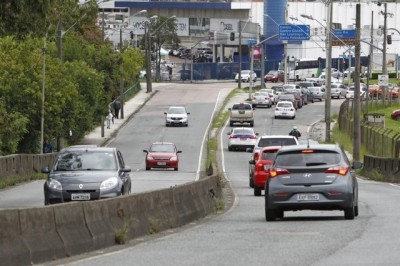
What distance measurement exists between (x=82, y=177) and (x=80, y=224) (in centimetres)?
997

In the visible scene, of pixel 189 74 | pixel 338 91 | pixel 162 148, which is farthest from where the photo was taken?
pixel 189 74

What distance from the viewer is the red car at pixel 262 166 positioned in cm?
3669

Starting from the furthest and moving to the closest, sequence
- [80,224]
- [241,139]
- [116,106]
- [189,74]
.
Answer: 1. [189,74]
2. [116,106]
3. [241,139]
4. [80,224]

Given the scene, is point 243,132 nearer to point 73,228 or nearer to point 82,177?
point 82,177

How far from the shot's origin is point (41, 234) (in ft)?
52.4

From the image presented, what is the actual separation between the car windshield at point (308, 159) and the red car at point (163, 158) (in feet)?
120

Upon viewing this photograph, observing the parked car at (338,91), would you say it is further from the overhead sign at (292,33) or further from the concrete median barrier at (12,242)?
the concrete median barrier at (12,242)

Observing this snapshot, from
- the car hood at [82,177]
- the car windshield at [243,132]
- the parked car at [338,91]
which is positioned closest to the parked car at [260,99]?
the parked car at [338,91]

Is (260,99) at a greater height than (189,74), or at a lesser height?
greater

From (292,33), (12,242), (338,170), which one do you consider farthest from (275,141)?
(292,33)

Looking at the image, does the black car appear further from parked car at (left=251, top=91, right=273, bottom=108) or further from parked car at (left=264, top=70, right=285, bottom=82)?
parked car at (left=264, top=70, right=285, bottom=82)

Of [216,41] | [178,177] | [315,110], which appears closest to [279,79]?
[216,41]

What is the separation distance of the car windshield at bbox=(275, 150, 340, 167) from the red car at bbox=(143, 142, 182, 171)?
3660 centimetres

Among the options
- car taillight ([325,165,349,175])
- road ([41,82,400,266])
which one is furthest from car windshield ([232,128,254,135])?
car taillight ([325,165,349,175])
